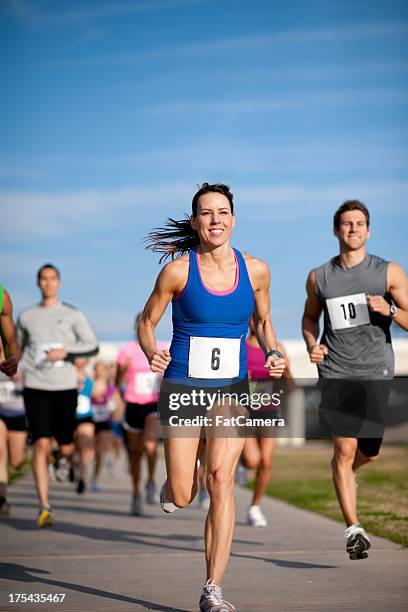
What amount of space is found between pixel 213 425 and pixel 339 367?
70.0 inches

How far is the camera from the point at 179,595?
6125 mm

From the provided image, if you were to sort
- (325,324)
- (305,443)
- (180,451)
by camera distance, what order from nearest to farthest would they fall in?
(180,451)
(325,324)
(305,443)

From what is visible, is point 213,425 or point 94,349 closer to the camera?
point 213,425

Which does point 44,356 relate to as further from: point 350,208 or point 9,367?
point 350,208

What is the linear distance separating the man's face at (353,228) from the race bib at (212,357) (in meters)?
1.77

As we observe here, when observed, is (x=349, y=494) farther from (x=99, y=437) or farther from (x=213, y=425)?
(x=99, y=437)

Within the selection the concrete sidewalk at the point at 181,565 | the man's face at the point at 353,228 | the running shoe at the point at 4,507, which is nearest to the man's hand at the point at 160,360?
the concrete sidewalk at the point at 181,565

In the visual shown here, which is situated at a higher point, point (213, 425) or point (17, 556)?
point (213, 425)

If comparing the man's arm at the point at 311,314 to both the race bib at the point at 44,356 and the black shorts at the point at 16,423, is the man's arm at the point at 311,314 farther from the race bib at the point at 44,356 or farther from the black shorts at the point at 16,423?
the black shorts at the point at 16,423

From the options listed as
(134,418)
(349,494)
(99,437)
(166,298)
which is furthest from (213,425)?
(99,437)

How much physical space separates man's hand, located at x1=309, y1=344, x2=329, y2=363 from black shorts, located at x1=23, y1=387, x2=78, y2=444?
3652mm

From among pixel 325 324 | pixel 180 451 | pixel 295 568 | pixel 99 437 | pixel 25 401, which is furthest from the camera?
pixel 99 437

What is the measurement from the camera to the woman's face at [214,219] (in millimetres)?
6066

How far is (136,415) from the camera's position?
467 inches
